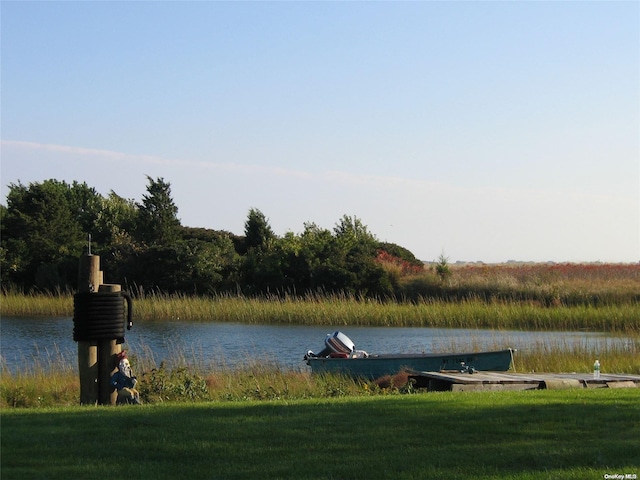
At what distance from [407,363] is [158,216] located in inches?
1181

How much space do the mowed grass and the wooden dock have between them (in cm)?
225

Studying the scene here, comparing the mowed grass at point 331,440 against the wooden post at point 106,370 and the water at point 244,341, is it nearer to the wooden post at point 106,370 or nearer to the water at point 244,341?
the wooden post at point 106,370

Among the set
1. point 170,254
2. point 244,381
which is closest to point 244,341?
point 244,381

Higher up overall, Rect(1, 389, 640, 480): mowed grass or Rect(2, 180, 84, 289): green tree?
Rect(2, 180, 84, 289): green tree

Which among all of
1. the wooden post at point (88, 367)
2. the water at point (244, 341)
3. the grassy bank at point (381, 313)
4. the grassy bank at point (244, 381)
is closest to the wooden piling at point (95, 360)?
the wooden post at point (88, 367)

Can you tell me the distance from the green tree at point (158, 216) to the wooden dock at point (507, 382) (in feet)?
104

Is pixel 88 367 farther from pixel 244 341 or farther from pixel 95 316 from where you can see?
pixel 244 341

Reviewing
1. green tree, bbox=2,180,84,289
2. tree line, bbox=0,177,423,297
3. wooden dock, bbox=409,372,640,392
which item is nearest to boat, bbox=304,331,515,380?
wooden dock, bbox=409,372,640,392

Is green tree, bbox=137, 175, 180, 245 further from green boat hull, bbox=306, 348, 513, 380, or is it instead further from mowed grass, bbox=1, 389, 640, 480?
mowed grass, bbox=1, 389, 640, 480

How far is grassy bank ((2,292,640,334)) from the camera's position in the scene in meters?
26.7

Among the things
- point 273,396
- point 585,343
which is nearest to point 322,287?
point 585,343

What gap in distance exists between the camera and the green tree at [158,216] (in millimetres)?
44188

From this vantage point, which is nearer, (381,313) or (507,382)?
(507,382)

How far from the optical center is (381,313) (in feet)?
95.0
